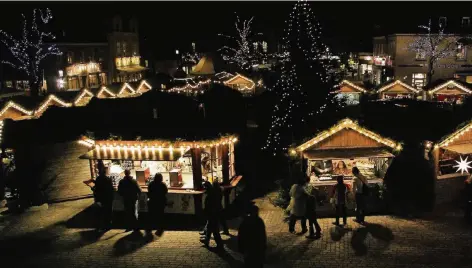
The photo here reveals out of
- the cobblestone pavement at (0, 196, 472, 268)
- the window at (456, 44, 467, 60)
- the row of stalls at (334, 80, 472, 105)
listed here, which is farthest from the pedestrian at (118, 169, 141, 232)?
the window at (456, 44, 467, 60)

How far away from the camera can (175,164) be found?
42.8ft

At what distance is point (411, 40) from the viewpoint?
36.6 metres

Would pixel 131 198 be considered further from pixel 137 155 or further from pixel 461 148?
pixel 461 148

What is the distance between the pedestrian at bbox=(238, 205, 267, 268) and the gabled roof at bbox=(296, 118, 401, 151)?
4.75 metres

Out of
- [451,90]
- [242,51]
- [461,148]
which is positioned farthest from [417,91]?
[242,51]

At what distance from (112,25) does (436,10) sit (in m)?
31.4

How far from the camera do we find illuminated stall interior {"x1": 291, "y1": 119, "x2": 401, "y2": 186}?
11.9 metres

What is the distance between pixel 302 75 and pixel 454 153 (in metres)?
7.16

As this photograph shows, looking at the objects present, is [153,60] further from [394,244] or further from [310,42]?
[394,244]

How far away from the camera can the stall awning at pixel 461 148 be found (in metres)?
11.7

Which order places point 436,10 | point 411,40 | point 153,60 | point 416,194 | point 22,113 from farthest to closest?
point 153,60, point 436,10, point 411,40, point 22,113, point 416,194

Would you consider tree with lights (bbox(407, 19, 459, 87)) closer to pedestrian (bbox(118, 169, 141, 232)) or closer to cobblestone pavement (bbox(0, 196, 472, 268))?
cobblestone pavement (bbox(0, 196, 472, 268))

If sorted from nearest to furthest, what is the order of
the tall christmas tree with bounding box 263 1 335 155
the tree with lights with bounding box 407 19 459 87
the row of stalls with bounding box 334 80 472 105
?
the tall christmas tree with bounding box 263 1 335 155 < the row of stalls with bounding box 334 80 472 105 < the tree with lights with bounding box 407 19 459 87

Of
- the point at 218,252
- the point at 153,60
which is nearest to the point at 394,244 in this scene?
the point at 218,252
